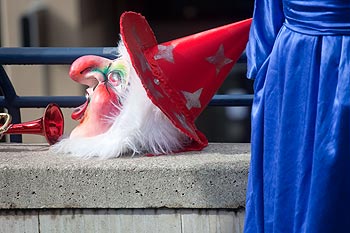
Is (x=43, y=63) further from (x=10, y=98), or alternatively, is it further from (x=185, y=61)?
(x=185, y=61)

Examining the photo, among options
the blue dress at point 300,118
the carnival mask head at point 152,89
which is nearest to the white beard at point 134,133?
the carnival mask head at point 152,89

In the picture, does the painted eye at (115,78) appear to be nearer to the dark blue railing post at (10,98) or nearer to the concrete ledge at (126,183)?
the concrete ledge at (126,183)

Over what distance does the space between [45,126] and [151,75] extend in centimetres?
51

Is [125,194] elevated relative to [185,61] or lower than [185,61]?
lower

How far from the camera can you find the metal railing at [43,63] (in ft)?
10.5

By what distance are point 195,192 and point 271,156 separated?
0.42 meters

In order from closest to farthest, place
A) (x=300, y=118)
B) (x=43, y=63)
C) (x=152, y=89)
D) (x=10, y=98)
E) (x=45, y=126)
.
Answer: (x=300, y=118) < (x=152, y=89) < (x=45, y=126) < (x=43, y=63) < (x=10, y=98)

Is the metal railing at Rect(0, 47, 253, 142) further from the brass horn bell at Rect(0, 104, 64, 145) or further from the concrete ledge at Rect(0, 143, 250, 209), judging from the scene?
the concrete ledge at Rect(0, 143, 250, 209)

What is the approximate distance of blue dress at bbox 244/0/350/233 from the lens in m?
2.31

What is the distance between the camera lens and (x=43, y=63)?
10.6ft

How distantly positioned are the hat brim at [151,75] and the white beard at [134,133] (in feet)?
0.16

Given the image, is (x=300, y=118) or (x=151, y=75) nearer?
(x=300, y=118)

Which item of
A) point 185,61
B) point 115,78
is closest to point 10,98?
point 115,78

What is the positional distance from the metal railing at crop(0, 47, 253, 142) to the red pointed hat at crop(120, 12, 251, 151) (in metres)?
0.22
